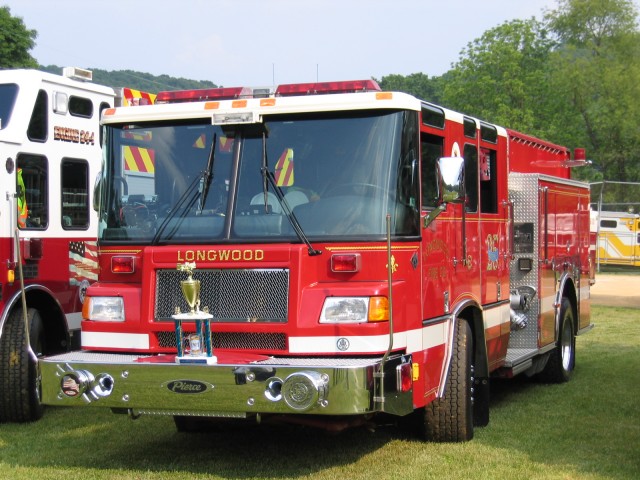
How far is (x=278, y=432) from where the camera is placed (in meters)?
8.32

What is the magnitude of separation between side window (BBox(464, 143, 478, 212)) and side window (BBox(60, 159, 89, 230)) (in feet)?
12.2

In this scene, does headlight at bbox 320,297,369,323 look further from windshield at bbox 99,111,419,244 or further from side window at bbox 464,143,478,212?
side window at bbox 464,143,478,212

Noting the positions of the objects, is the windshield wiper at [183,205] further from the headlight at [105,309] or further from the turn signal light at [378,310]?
the turn signal light at [378,310]

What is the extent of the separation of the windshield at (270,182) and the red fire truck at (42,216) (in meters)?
1.76

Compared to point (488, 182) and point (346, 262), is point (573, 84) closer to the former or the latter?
point (488, 182)

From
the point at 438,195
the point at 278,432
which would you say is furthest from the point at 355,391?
the point at 278,432

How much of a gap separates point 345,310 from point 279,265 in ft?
1.77

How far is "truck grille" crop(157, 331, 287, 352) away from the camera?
21.5 feet

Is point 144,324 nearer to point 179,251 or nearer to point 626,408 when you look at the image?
point 179,251

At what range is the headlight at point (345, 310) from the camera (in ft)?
20.9

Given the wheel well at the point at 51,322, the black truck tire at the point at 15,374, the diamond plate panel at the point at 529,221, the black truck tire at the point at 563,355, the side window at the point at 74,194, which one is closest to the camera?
the black truck tire at the point at 15,374

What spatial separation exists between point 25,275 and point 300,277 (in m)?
3.43

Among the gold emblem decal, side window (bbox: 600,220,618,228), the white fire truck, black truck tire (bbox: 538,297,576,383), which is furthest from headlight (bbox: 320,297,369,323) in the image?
side window (bbox: 600,220,618,228)

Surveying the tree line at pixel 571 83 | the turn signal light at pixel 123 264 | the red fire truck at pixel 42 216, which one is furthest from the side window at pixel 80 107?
the tree line at pixel 571 83
